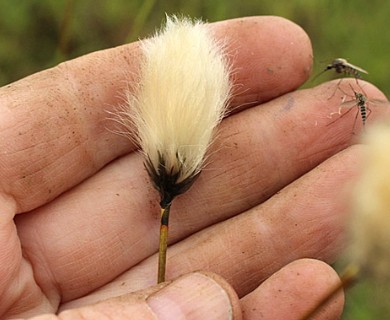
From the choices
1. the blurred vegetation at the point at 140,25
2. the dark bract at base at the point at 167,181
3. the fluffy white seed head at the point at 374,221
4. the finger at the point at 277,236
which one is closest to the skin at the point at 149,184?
the finger at the point at 277,236

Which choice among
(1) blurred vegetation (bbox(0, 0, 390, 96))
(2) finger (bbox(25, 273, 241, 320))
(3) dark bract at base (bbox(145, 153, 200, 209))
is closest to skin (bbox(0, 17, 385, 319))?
(3) dark bract at base (bbox(145, 153, 200, 209))

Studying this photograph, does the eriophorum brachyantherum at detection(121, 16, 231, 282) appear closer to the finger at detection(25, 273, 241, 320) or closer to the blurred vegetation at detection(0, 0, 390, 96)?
the finger at detection(25, 273, 241, 320)

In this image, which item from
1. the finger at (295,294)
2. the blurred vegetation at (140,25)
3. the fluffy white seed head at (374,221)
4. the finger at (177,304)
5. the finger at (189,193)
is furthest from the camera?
the blurred vegetation at (140,25)

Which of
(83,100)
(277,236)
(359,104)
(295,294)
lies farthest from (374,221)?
(83,100)

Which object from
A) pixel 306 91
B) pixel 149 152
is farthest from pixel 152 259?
pixel 306 91

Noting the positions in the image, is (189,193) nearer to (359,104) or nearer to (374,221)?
(359,104)

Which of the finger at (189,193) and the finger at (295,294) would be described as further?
the finger at (189,193)

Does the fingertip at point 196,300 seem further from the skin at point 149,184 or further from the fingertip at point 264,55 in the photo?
the fingertip at point 264,55
